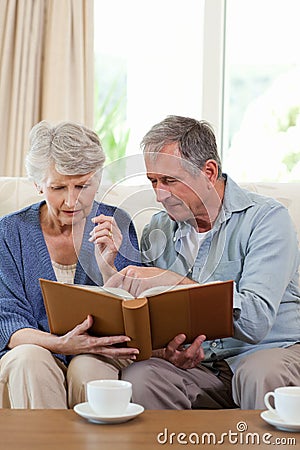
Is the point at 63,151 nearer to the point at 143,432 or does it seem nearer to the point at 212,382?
the point at 212,382

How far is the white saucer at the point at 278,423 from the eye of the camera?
130 centimetres

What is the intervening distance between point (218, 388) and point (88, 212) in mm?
587

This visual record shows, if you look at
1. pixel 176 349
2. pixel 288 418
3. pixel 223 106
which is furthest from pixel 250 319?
pixel 223 106

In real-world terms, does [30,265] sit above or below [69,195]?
below

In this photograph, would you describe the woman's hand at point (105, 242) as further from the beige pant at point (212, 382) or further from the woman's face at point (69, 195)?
the beige pant at point (212, 382)

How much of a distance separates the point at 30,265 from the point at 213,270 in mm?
513

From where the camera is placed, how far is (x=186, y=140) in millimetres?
2062

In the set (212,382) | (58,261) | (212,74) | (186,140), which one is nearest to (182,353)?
(212,382)

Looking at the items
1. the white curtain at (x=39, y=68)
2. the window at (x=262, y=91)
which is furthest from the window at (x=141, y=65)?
the white curtain at (x=39, y=68)

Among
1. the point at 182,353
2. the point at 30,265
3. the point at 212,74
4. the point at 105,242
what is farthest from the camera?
the point at 212,74

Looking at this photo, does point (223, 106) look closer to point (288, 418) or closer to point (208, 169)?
point (208, 169)

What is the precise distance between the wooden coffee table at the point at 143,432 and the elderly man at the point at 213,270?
44cm

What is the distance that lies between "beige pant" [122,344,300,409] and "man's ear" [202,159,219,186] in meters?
0.51

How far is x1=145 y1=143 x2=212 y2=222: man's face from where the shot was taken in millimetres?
1993
